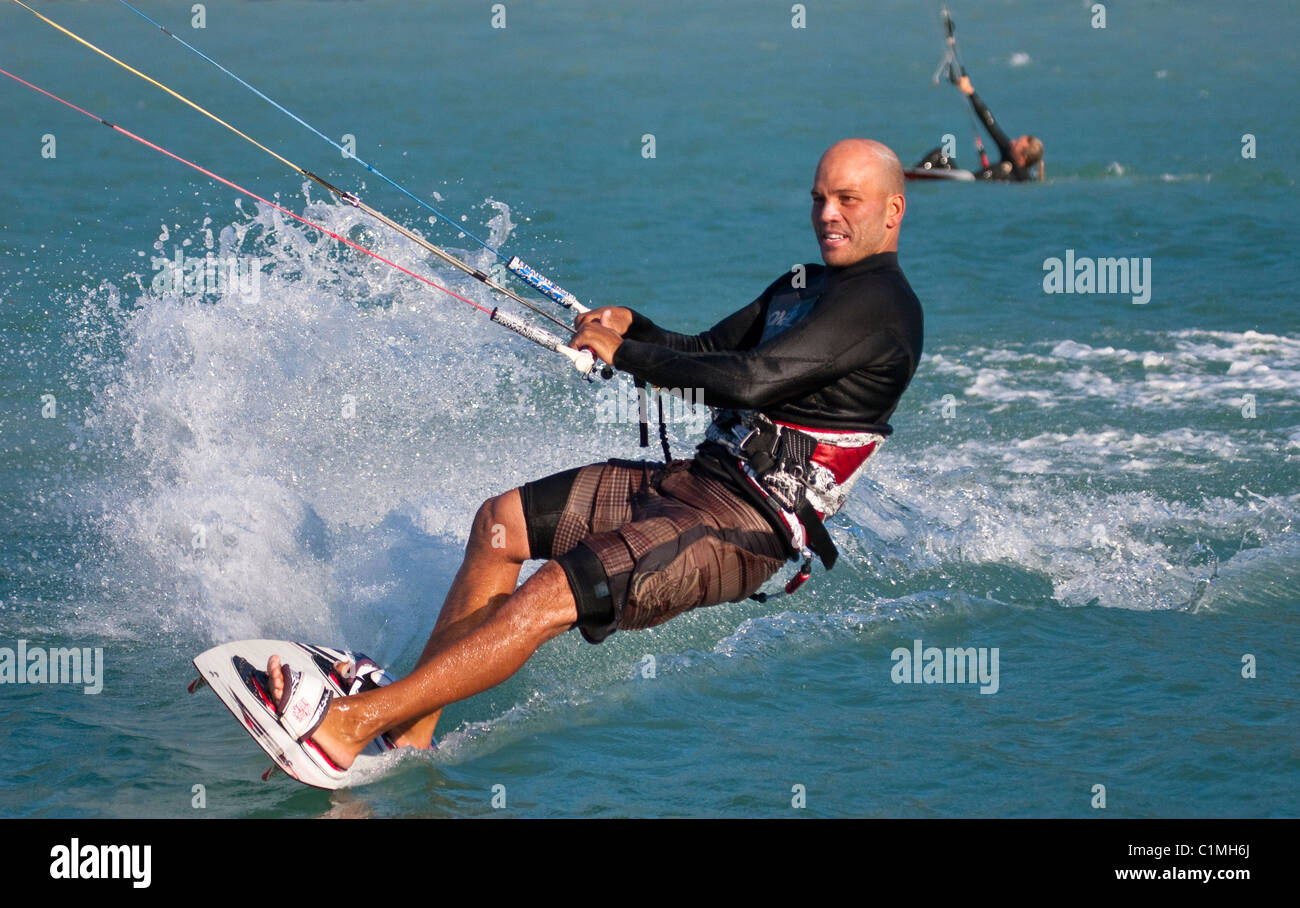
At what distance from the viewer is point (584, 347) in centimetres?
463

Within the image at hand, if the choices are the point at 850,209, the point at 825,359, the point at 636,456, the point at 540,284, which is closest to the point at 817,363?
the point at 825,359

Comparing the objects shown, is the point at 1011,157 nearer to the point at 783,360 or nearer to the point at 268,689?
the point at 783,360

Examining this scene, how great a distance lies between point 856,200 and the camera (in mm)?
4656

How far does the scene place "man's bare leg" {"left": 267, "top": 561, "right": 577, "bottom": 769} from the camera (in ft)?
14.4

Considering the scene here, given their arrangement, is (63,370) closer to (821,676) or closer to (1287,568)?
(821,676)

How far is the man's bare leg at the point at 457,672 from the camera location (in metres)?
4.39

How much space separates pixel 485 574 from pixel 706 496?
2.60ft

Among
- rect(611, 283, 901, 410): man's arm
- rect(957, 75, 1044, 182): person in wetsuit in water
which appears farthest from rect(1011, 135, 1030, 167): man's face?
rect(611, 283, 901, 410): man's arm

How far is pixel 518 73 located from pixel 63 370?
1274 centimetres

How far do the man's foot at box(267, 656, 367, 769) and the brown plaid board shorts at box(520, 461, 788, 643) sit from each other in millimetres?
803

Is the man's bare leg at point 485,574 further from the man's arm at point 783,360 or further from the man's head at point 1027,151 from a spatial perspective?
the man's head at point 1027,151

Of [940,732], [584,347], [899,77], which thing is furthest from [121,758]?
[899,77]

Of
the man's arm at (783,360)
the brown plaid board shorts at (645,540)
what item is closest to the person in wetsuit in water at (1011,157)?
the brown plaid board shorts at (645,540)

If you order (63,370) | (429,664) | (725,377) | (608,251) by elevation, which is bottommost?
(429,664)
